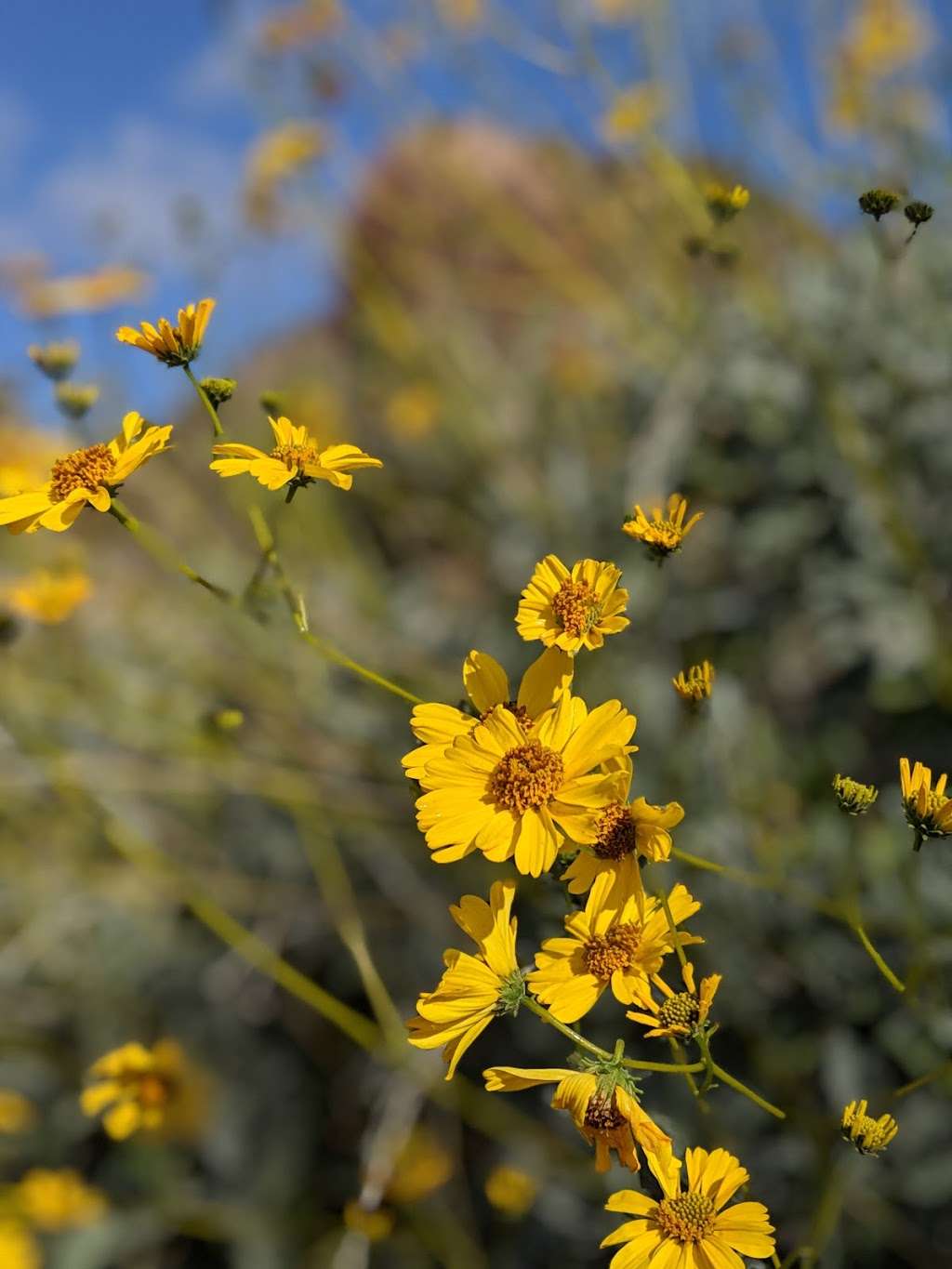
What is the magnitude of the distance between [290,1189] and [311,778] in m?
0.59

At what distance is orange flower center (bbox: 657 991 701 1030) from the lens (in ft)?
1.66

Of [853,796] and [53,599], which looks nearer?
[853,796]

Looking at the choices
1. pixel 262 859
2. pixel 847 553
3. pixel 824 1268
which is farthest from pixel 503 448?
pixel 824 1268

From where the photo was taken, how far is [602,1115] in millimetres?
480

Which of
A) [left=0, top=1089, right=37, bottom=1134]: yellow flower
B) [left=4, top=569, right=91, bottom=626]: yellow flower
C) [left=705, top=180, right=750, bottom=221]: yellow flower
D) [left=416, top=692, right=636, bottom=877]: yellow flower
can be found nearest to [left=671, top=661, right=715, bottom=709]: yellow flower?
[left=416, top=692, right=636, bottom=877]: yellow flower

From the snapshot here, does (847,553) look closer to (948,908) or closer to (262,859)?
(948,908)

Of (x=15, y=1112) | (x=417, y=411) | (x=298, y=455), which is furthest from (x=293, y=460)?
(x=417, y=411)

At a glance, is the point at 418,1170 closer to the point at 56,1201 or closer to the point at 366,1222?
the point at 366,1222

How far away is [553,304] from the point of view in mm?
3387

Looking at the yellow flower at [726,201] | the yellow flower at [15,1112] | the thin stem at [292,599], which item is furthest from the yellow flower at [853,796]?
the yellow flower at [15,1112]

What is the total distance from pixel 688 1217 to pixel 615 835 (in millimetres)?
196

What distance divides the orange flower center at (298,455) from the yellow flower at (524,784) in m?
0.18

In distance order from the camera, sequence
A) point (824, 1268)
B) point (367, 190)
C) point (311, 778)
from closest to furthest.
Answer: point (824, 1268) → point (311, 778) → point (367, 190)

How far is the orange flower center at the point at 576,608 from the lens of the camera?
1.74 ft
